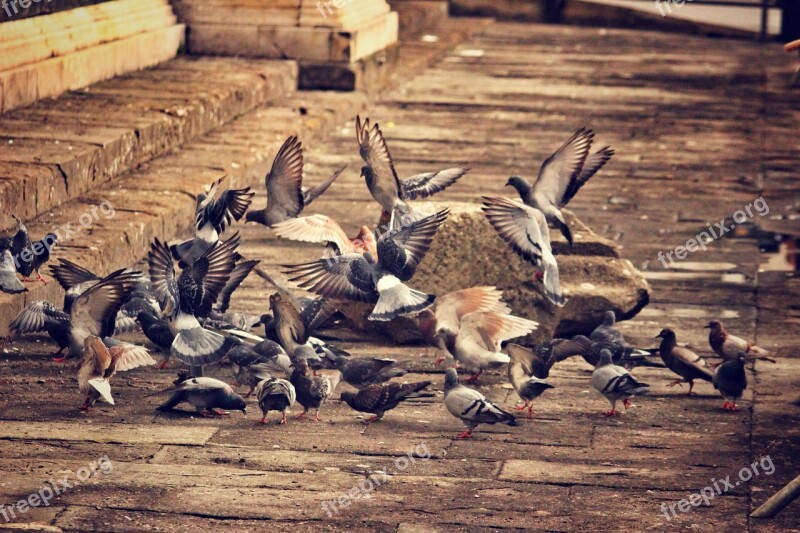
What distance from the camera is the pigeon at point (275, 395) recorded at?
538 centimetres

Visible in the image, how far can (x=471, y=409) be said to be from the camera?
527cm

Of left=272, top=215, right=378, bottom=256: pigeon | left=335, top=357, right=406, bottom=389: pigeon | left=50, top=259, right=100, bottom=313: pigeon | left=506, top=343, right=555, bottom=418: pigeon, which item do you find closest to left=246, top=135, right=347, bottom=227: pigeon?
left=272, top=215, right=378, bottom=256: pigeon

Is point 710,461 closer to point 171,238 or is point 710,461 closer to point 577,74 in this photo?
point 171,238

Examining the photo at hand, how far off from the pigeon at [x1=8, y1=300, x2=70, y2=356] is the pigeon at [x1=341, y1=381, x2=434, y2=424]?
1.38m

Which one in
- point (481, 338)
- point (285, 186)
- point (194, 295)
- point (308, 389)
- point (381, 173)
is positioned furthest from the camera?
point (285, 186)

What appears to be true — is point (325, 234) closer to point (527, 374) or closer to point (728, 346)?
point (527, 374)

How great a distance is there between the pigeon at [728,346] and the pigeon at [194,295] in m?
2.08

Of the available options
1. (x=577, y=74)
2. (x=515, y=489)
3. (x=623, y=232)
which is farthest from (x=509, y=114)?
(x=515, y=489)

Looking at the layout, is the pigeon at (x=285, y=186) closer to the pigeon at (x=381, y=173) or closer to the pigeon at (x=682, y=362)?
the pigeon at (x=381, y=173)

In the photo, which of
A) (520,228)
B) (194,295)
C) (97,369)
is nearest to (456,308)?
(520,228)

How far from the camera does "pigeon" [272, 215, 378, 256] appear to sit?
6.70 metres

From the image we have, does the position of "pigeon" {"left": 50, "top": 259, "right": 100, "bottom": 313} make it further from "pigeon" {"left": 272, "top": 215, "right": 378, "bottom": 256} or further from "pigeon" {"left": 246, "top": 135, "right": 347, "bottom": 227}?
"pigeon" {"left": 246, "top": 135, "right": 347, "bottom": 227}

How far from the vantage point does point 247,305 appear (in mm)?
7160

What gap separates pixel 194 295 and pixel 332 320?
101 cm
